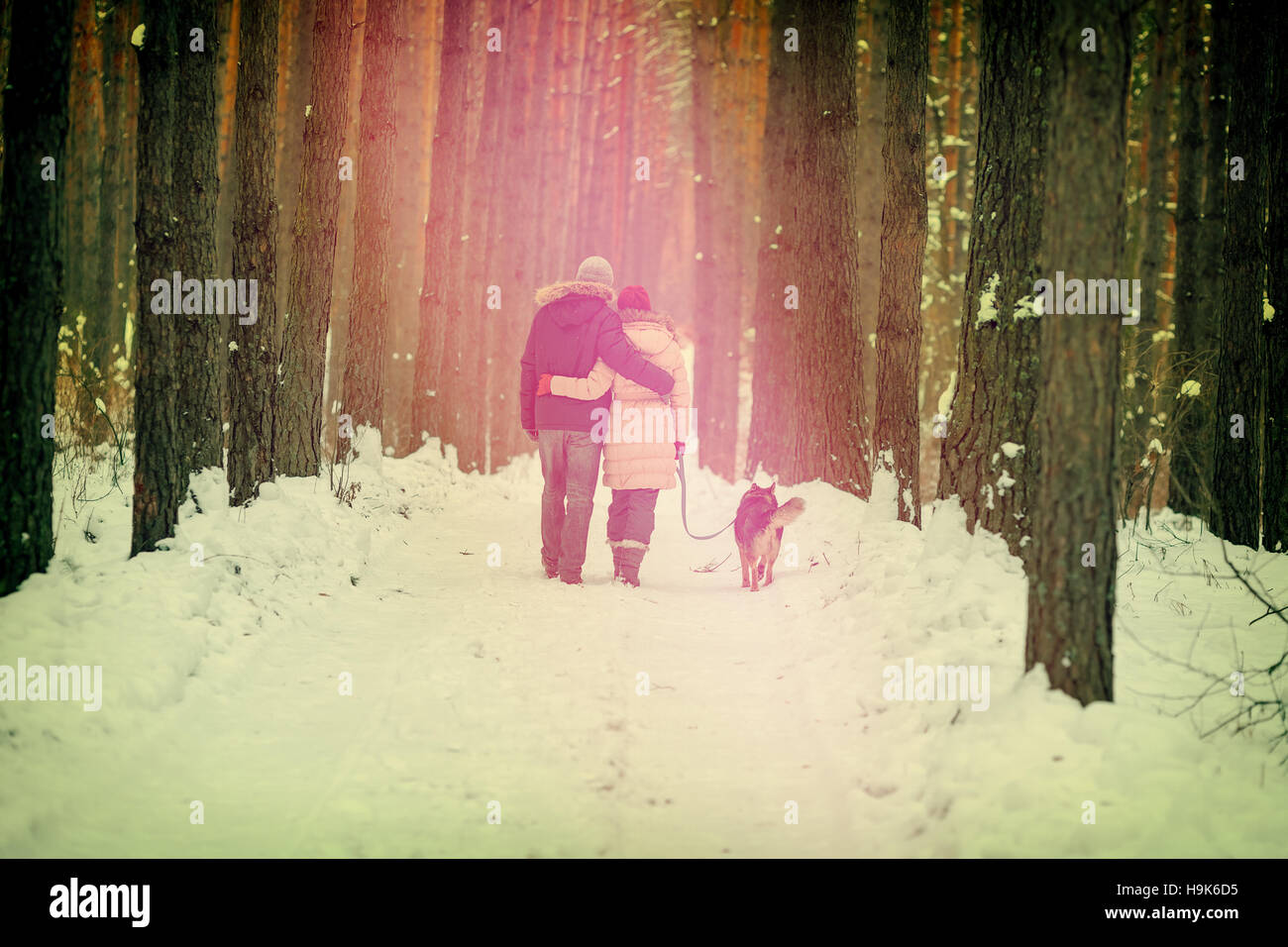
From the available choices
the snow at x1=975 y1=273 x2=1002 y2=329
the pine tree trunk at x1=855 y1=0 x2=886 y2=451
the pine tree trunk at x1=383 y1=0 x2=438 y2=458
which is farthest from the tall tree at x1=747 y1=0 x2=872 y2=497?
the pine tree trunk at x1=383 y1=0 x2=438 y2=458

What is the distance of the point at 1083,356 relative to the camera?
12.8 ft

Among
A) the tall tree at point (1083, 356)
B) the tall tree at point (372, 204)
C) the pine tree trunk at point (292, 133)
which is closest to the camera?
the tall tree at point (1083, 356)

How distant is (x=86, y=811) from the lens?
139 inches

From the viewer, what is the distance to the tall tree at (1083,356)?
3844 mm

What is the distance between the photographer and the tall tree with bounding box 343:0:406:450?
1153cm

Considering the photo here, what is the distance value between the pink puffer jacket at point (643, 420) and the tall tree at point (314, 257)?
3224mm

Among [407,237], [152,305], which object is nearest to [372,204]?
[407,237]

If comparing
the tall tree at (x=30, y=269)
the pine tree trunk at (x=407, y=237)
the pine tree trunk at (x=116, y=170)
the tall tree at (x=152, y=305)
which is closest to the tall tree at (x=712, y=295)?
the pine tree trunk at (x=407, y=237)

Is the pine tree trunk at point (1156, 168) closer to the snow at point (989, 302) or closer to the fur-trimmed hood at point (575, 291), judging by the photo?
the snow at point (989, 302)

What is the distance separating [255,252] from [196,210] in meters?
1.41

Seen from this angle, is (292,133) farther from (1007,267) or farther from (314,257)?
(1007,267)

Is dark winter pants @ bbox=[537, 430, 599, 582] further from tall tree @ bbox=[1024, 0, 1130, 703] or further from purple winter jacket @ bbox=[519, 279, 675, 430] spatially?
tall tree @ bbox=[1024, 0, 1130, 703]
